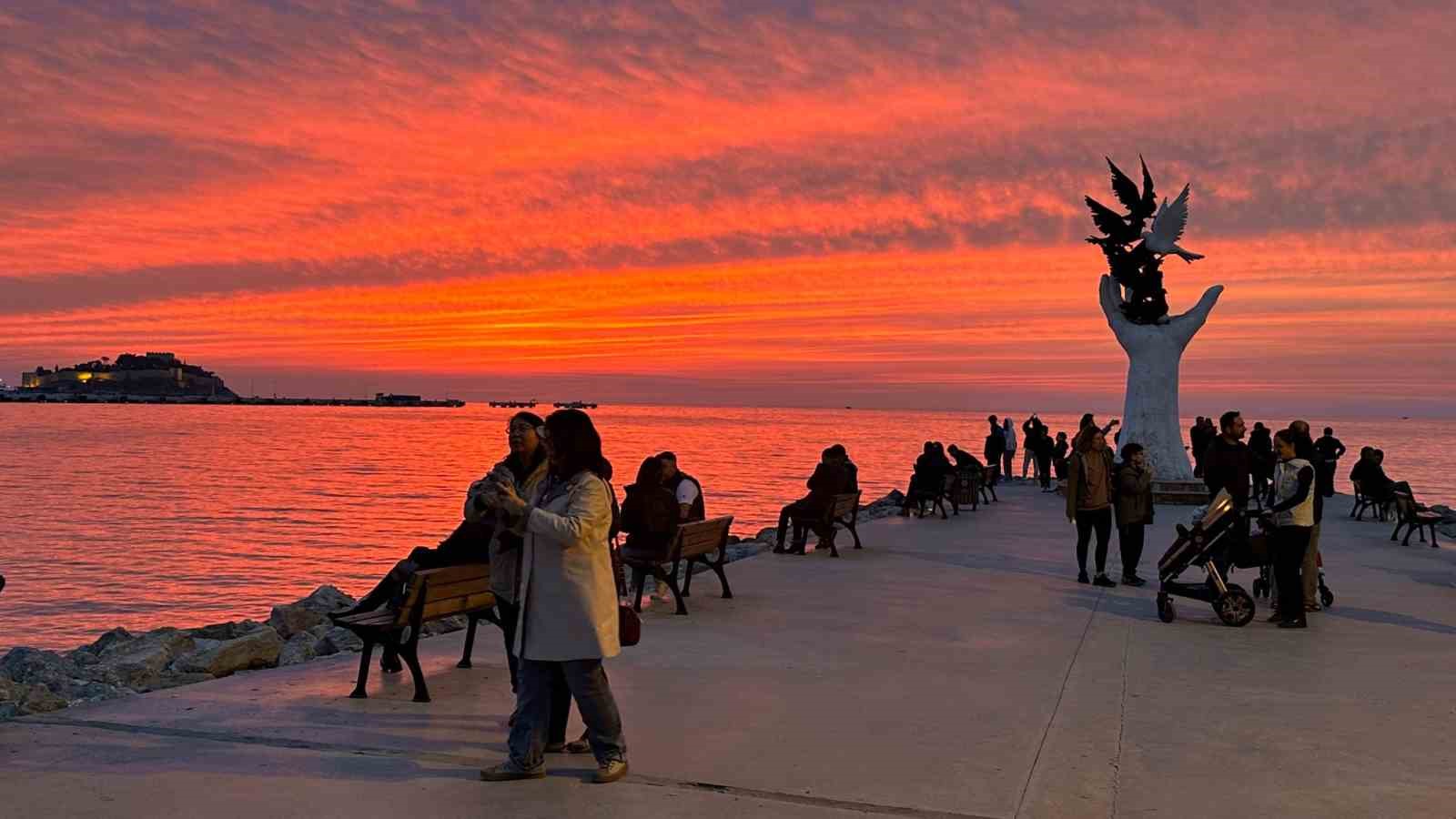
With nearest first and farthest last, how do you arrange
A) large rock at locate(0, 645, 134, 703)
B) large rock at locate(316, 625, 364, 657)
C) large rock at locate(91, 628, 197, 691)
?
large rock at locate(0, 645, 134, 703), large rock at locate(91, 628, 197, 691), large rock at locate(316, 625, 364, 657)

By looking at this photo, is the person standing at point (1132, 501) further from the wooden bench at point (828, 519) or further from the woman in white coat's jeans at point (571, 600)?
the woman in white coat's jeans at point (571, 600)

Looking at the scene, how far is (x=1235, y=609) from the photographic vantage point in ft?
34.2

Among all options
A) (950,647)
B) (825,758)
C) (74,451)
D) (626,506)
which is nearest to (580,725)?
(825,758)

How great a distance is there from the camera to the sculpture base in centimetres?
2627

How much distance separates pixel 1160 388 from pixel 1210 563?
17.8 metres

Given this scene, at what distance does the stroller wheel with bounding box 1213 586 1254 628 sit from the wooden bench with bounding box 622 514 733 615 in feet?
14.3

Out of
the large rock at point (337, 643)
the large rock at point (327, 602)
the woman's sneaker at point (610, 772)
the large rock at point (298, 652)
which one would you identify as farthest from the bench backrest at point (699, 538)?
the woman's sneaker at point (610, 772)

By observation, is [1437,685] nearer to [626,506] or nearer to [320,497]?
[626,506]

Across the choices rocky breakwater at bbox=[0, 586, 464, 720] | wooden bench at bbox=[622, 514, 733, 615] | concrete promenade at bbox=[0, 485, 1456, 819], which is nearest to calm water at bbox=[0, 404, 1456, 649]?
rocky breakwater at bbox=[0, 586, 464, 720]

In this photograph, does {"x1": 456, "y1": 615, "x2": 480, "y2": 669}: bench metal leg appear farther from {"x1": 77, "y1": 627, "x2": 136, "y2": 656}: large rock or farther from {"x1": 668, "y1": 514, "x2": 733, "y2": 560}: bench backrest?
{"x1": 77, "y1": 627, "x2": 136, "y2": 656}: large rock

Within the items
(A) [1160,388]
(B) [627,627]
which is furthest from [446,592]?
(A) [1160,388]

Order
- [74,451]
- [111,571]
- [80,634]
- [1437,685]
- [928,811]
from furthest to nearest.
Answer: [74,451] < [111,571] < [80,634] < [1437,685] < [928,811]

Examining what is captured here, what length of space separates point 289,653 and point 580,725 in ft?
12.4

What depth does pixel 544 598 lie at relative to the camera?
222 inches
